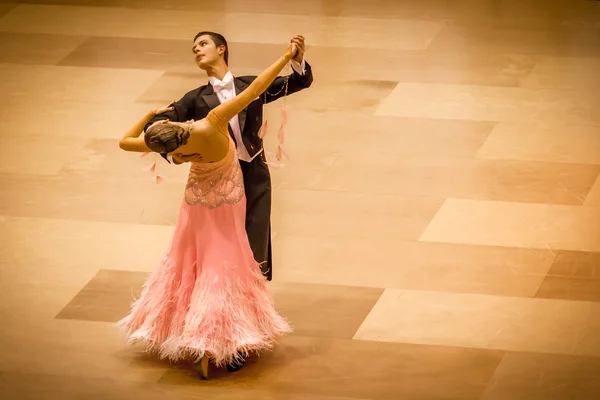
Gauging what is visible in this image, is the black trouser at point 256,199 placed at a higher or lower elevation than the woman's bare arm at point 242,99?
lower

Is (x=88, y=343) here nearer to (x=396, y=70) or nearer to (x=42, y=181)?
(x=42, y=181)

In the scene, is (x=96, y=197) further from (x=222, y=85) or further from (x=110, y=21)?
(x=110, y=21)

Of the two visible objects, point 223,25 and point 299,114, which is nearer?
point 299,114

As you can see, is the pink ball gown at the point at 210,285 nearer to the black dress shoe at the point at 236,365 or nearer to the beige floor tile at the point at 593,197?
the black dress shoe at the point at 236,365

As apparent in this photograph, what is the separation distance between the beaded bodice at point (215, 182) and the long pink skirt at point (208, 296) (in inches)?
1.4

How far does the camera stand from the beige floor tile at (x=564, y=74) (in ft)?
31.9

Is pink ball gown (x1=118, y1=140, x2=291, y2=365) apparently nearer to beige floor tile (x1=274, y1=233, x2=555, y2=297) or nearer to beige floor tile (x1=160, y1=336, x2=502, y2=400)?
beige floor tile (x1=160, y1=336, x2=502, y2=400)

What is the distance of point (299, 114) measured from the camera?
9297 millimetres

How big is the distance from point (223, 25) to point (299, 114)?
1.99 metres

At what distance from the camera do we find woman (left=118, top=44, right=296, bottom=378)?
19.4 feet

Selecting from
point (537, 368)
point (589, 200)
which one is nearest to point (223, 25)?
point (589, 200)

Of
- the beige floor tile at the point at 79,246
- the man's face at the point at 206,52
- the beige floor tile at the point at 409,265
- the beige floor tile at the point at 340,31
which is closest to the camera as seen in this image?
the man's face at the point at 206,52

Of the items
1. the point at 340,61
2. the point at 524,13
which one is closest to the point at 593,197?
the point at 340,61

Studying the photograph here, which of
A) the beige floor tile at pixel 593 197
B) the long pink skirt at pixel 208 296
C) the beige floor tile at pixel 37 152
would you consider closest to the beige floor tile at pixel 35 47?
the beige floor tile at pixel 37 152
